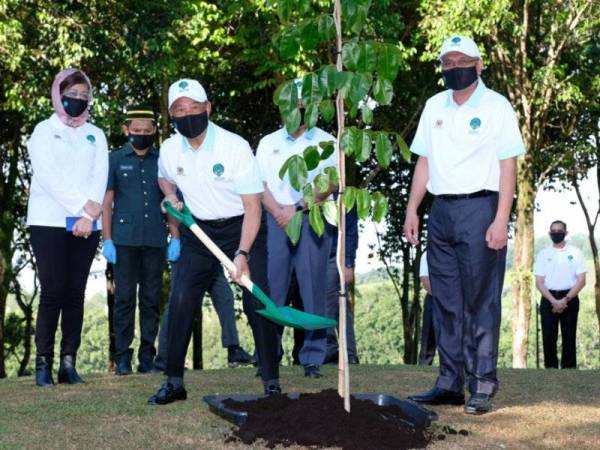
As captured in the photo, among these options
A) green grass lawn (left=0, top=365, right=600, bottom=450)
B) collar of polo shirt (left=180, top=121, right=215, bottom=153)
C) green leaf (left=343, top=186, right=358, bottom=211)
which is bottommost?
green grass lawn (left=0, top=365, right=600, bottom=450)

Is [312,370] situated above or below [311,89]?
below

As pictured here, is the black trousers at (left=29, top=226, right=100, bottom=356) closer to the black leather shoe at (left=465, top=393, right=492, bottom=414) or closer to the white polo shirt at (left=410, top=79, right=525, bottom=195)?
the white polo shirt at (left=410, top=79, right=525, bottom=195)

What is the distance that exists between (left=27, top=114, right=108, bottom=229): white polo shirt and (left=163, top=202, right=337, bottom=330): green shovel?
152 cm

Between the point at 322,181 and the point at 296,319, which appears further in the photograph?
the point at 296,319

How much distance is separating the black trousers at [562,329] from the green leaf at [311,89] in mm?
8682

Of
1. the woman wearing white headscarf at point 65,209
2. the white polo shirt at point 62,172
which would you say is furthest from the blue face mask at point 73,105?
the white polo shirt at point 62,172

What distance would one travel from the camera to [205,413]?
20.7ft

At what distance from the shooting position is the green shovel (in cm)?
Answer: 592

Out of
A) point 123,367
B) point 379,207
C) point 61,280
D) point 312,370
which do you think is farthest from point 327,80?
point 123,367

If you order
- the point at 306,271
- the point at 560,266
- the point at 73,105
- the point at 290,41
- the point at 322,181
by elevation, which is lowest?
the point at 306,271

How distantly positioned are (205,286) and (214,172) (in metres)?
0.79

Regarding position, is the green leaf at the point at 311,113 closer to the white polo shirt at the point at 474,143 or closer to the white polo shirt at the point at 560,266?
the white polo shirt at the point at 474,143

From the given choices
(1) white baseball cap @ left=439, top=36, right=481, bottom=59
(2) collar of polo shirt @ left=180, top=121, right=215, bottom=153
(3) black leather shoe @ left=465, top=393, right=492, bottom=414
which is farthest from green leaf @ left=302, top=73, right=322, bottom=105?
(3) black leather shoe @ left=465, top=393, right=492, bottom=414

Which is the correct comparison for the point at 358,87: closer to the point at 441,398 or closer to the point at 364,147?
the point at 364,147
